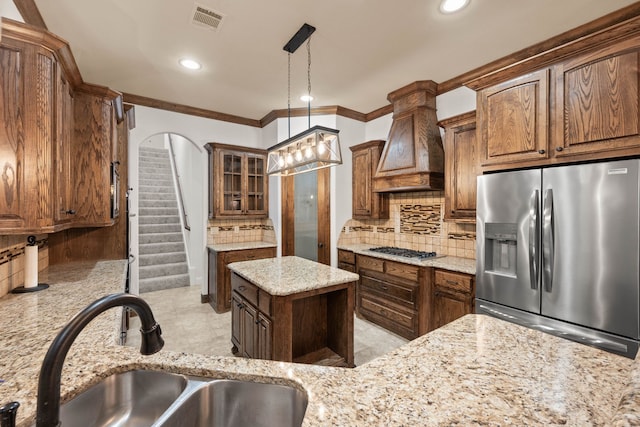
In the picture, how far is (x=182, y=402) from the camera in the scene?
0.87 meters

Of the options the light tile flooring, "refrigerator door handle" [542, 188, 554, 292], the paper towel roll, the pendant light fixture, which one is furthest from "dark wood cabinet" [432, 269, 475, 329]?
the paper towel roll

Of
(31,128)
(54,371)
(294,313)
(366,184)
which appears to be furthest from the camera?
(366,184)

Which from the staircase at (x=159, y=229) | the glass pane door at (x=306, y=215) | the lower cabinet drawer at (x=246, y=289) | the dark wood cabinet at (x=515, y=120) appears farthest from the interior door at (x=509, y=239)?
the staircase at (x=159, y=229)

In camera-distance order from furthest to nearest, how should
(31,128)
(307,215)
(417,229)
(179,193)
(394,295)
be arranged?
(179,193), (307,215), (417,229), (394,295), (31,128)

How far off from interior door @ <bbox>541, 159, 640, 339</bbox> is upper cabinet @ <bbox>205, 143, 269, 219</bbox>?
11.9 feet

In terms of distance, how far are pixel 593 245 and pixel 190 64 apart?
12.2 feet

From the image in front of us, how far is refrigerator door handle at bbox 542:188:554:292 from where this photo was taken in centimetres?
194

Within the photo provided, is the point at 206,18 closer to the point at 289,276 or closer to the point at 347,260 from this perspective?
the point at 289,276

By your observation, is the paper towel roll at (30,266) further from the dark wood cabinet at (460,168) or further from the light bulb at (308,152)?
the dark wood cabinet at (460,168)

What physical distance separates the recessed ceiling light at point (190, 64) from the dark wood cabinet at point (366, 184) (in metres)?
2.26

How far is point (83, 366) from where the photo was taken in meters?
0.99

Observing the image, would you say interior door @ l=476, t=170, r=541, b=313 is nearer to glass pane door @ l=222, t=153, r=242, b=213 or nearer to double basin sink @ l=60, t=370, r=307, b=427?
double basin sink @ l=60, t=370, r=307, b=427

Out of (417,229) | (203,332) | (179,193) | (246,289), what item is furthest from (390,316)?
(179,193)

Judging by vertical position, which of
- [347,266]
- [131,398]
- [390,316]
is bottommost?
[390,316]
